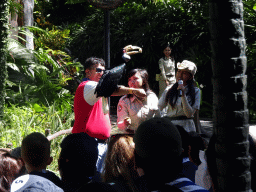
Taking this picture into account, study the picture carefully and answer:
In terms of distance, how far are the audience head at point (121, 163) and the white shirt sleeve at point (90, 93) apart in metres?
1.00

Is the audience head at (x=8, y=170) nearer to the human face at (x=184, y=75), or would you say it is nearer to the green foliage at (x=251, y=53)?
the human face at (x=184, y=75)

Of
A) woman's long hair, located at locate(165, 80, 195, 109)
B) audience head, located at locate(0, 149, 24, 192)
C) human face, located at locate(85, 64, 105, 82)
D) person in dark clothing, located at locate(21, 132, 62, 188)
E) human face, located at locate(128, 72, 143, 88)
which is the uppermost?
human face, located at locate(85, 64, 105, 82)

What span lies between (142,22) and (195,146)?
10665 mm

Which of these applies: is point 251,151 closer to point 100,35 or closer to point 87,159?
point 87,159

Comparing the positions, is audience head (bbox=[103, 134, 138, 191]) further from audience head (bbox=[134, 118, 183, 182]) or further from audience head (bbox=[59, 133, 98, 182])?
audience head (bbox=[134, 118, 183, 182])

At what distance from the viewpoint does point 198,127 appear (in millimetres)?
4316

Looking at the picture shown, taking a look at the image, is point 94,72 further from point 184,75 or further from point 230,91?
point 230,91

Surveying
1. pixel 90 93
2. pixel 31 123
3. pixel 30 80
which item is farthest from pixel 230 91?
pixel 30 80

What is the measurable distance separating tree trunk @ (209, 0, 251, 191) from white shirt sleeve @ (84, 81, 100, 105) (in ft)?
6.46

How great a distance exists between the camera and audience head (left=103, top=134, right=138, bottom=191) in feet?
7.81

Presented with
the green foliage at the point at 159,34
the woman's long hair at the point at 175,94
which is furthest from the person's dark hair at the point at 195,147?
the green foliage at the point at 159,34

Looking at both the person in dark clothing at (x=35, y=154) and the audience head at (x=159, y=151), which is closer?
the audience head at (x=159, y=151)

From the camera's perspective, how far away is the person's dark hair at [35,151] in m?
2.39

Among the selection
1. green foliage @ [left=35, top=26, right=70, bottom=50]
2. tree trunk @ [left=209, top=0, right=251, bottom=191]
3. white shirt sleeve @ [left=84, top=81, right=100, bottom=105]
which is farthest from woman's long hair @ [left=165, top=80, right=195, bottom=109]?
green foliage @ [left=35, top=26, right=70, bottom=50]
